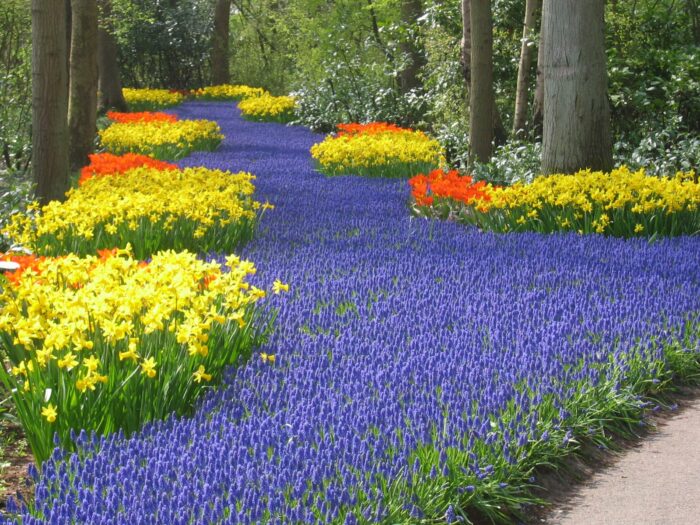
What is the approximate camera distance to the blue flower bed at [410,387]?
3221 millimetres

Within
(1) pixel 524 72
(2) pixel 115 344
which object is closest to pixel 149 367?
(2) pixel 115 344

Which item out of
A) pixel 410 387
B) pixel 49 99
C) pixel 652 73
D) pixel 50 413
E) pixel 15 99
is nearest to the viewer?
pixel 50 413

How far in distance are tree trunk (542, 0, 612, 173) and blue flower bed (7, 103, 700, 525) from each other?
1.64m

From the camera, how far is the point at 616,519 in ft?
11.9

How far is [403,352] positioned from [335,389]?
0.62 m

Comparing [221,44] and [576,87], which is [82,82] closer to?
[576,87]

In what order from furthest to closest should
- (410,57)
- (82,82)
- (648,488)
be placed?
(410,57) < (82,82) < (648,488)

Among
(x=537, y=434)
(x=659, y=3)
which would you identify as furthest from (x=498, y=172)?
(x=537, y=434)

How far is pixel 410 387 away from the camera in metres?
4.30

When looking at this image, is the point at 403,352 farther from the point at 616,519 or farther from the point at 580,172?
the point at 580,172

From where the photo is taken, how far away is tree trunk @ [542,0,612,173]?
29.1ft

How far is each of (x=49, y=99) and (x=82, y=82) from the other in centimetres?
469

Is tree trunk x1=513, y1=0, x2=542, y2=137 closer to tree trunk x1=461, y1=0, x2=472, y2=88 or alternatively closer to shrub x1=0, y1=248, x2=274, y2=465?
tree trunk x1=461, y1=0, x2=472, y2=88

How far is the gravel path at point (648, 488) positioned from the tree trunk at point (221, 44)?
2860cm
